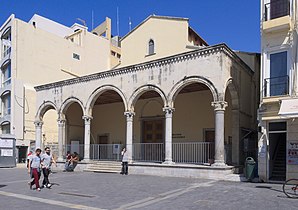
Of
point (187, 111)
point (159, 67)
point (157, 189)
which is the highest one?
point (159, 67)

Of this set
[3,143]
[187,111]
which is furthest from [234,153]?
[3,143]

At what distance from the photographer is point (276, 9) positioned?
14.7 metres

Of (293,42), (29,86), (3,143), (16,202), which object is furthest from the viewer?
(29,86)

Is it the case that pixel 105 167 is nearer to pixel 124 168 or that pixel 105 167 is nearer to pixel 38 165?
pixel 124 168

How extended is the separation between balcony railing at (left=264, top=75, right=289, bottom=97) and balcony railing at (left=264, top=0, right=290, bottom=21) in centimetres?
278

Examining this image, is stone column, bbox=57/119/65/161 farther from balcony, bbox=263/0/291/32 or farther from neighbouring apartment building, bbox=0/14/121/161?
balcony, bbox=263/0/291/32

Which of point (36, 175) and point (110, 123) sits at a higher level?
point (110, 123)

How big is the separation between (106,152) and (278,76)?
1329cm

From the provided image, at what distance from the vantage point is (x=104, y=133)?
27188 mm

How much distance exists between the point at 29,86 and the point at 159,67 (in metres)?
17.5

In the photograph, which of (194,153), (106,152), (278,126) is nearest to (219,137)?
(278,126)

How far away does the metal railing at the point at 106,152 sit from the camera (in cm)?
2232

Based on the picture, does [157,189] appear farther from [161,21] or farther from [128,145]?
[161,21]

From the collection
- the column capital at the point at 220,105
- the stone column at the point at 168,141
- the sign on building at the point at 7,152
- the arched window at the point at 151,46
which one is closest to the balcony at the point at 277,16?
the column capital at the point at 220,105
